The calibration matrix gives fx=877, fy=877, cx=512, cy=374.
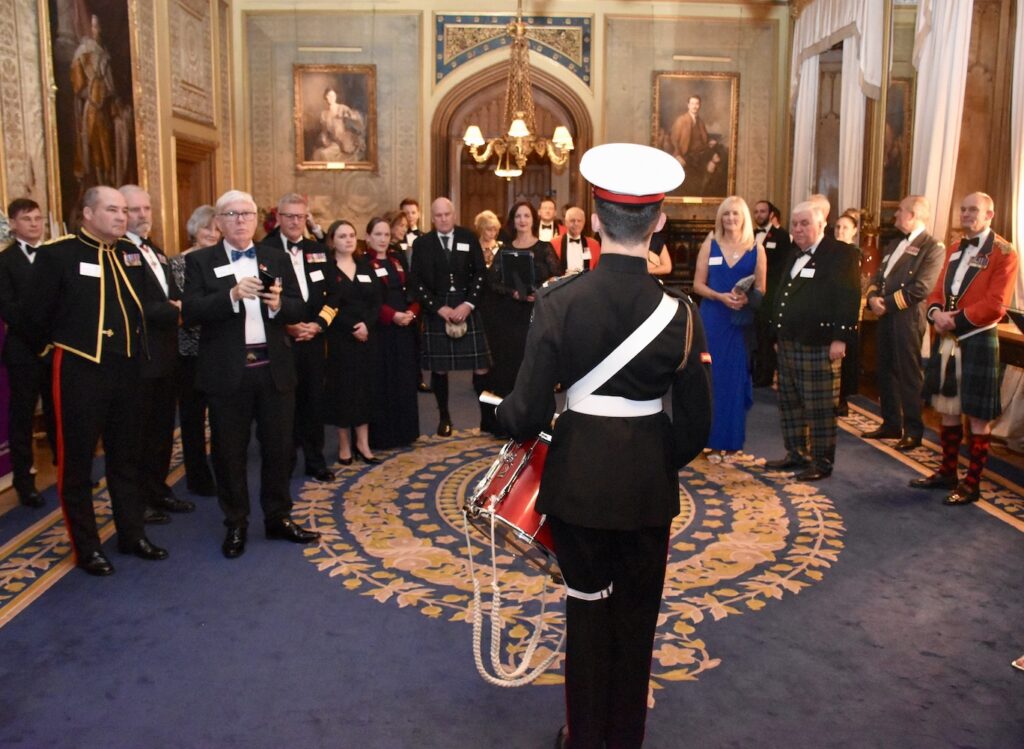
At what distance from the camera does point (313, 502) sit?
5.09m

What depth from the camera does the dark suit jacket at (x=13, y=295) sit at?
443 centimetres

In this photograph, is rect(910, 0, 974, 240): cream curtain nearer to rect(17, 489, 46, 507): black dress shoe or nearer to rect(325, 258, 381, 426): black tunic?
rect(325, 258, 381, 426): black tunic

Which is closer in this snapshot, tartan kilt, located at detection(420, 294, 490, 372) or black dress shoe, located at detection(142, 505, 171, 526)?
→ black dress shoe, located at detection(142, 505, 171, 526)

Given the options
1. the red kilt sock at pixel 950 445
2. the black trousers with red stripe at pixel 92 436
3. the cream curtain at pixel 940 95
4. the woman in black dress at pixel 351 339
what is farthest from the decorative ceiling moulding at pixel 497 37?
the black trousers with red stripe at pixel 92 436

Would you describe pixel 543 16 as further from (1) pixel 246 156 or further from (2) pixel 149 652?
(2) pixel 149 652

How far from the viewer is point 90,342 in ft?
12.7

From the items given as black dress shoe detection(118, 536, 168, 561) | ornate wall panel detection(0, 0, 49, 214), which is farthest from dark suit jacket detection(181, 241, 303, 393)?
ornate wall panel detection(0, 0, 49, 214)

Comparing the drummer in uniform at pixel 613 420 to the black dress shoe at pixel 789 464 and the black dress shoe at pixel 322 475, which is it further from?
the black dress shoe at pixel 789 464

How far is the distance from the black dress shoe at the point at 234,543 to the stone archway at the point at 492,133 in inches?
309

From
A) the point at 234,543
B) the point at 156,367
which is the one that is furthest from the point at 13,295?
the point at 234,543

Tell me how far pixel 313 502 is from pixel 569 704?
3016 mm

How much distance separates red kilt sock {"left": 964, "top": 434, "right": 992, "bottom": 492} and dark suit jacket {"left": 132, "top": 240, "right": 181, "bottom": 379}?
4377 mm

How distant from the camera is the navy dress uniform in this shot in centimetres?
386

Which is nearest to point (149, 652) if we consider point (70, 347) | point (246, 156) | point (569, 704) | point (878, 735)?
point (70, 347)
